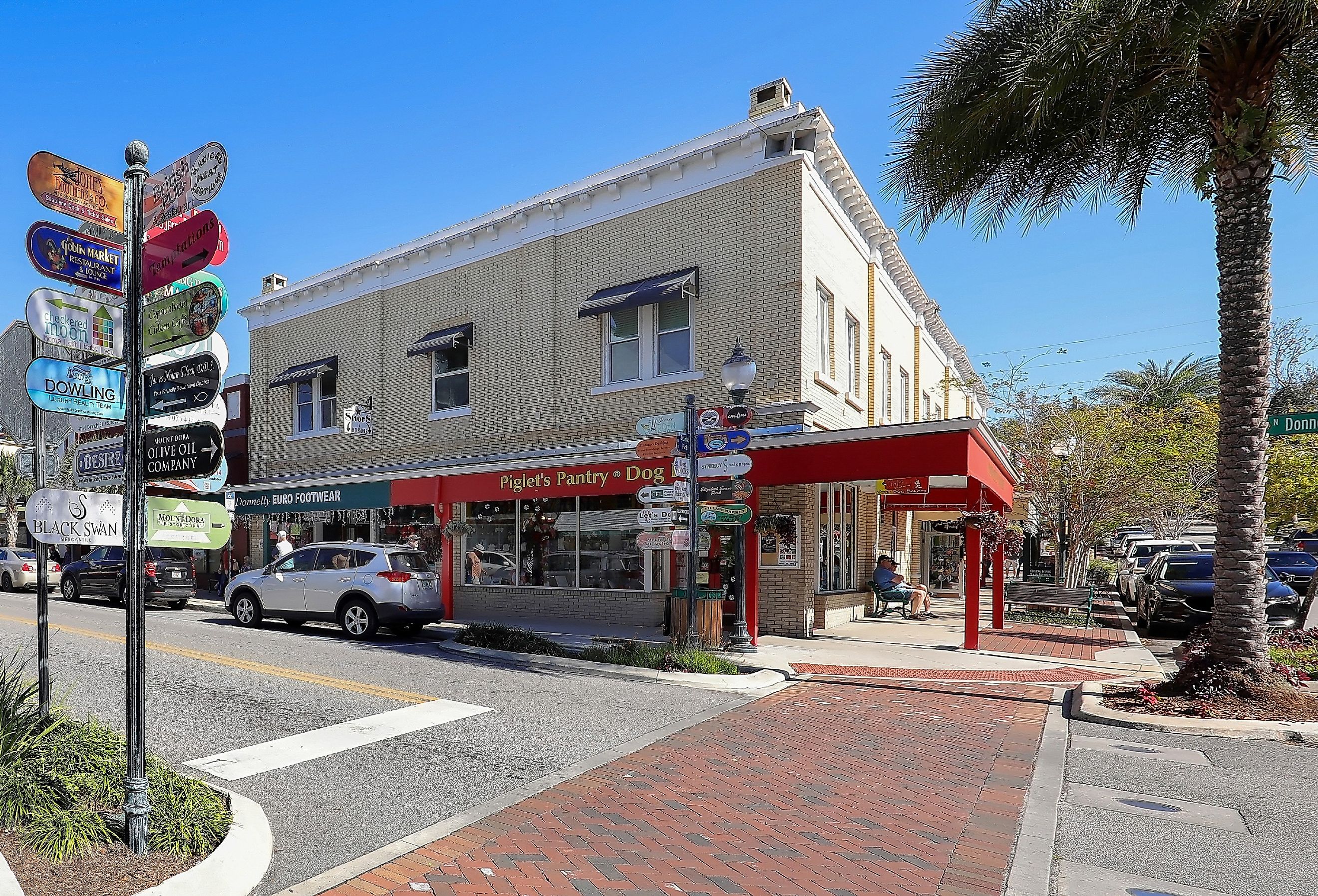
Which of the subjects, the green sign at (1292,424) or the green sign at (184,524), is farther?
the green sign at (1292,424)

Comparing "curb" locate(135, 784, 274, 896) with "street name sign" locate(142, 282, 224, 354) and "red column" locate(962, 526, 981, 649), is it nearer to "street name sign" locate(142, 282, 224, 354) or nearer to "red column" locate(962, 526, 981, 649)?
"street name sign" locate(142, 282, 224, 354)

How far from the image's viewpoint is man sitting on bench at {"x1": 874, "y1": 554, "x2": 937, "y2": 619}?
1797cm

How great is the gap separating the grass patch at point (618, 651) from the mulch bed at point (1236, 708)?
14.5 ft

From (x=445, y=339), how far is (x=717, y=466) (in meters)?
9.48

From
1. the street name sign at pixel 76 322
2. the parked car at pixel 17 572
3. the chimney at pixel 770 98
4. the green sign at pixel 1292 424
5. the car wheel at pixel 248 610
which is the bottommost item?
the parked car at pixel 17 572

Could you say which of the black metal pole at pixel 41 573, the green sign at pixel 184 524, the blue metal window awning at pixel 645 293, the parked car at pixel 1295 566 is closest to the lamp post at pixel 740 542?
the blue metal window awning at pixel 645 293

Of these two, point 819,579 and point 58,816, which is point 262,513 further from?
point 58,816

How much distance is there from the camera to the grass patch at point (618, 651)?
10.6 metres

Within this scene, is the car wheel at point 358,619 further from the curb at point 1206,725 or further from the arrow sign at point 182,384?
the curb at point 1206,725

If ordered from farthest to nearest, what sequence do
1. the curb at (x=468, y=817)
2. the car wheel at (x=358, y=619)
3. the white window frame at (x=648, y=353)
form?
the white window frame at (x=648, y=353)
the car wheel at (x=358, y=619)
the curb at (x=468, y=817)

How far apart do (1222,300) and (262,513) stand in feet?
69.7

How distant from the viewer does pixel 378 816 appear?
5.39 metres

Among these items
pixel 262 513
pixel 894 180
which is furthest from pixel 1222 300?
pixel 262 513

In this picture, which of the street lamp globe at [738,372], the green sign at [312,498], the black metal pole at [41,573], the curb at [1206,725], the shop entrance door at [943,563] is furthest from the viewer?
the shop entrance door at [943,563]
